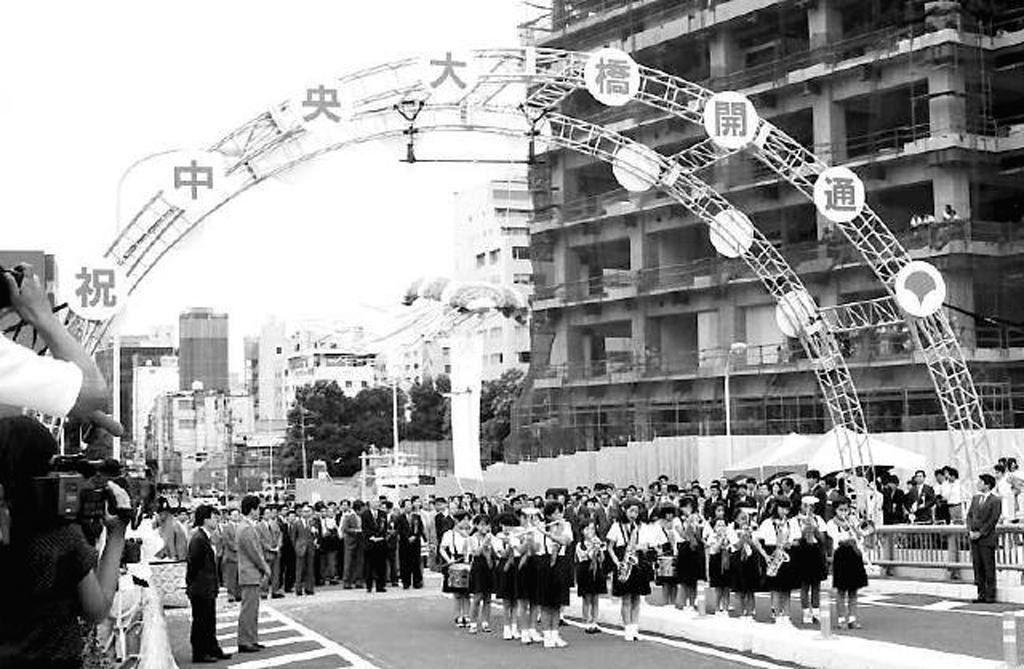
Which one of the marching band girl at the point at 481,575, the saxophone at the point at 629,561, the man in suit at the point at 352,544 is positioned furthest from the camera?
the man in suit at the point at 352,544

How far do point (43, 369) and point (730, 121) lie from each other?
24034mm

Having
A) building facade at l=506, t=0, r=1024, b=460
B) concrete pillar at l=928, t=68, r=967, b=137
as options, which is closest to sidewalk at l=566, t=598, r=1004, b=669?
building facade at l=506, t=0, r=1024, b=460

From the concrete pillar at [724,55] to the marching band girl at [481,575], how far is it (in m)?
34.8

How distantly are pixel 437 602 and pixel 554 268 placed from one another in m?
36.4

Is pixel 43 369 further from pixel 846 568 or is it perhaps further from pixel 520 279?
pixel 520 279

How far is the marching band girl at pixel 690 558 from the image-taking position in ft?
63.0

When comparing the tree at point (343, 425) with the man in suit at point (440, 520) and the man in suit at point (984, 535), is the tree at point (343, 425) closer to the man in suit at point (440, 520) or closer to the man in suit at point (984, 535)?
the man in suit at point (440, 520)

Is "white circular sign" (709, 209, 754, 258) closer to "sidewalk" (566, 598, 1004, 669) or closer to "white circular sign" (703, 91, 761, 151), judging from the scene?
"white circular sign" (703, 91, 761, 151)

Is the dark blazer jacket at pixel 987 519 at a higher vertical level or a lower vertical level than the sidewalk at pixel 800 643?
higher

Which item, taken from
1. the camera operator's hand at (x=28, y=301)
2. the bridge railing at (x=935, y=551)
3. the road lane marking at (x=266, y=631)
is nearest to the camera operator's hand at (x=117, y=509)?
the camera operator's hand at (x=28, y=301)

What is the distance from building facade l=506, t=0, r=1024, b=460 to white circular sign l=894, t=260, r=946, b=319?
398 inches

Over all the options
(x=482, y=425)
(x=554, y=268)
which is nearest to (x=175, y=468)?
(x=482, y=425)

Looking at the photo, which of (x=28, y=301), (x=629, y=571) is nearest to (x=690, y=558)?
(x=629, y=571)

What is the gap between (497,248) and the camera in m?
102
